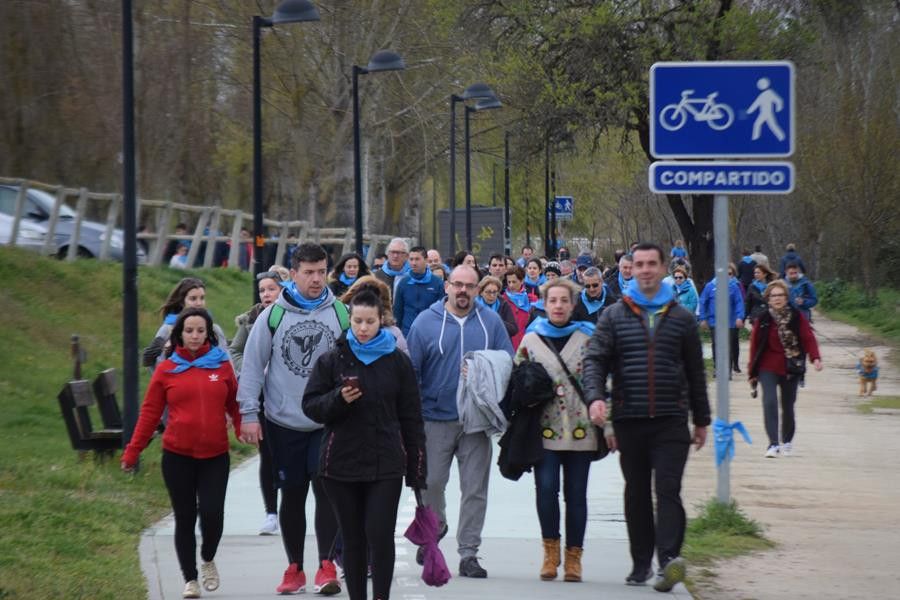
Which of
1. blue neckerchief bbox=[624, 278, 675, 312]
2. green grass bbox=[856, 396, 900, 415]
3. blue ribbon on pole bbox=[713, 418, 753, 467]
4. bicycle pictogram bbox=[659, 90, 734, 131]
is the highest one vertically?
bicycle pictogram bbox=[659, 90, 734, 131]

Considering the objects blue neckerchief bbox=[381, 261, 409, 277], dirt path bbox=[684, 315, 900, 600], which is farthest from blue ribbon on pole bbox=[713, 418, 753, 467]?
blue neckerchief bbox=[381, 261, 409, 277]

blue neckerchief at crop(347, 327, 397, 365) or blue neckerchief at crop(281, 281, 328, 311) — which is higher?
blue neckerchief at crop(281, 281, 328, 311)

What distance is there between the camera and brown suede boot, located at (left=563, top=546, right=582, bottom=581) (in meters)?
9.05

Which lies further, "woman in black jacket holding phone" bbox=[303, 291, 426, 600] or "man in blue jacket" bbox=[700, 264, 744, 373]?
"man in blue jacket" bbox=[700, 264, 744, 373]

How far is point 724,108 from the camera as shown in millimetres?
10164

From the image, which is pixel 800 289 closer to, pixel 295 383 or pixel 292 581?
pixel 295 383

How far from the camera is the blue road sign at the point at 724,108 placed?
10117 millimetres

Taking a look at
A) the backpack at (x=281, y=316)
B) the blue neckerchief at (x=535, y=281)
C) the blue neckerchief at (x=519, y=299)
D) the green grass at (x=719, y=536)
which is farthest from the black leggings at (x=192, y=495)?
the blue neckerchief at (x=535, y=281)

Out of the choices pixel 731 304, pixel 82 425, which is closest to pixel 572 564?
pixel 82 425

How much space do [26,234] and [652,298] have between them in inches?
804

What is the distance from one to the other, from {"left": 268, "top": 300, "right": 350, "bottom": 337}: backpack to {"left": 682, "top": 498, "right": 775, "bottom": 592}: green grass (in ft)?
8.04

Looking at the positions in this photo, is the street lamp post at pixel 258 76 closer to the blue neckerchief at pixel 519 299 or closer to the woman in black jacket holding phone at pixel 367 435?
the blue neckerchief at pixel 519 299

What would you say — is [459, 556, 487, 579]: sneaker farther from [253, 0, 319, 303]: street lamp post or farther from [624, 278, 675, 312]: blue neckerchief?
[253, 0, 319, 303]: street lamp post

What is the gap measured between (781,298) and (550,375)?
658cm
